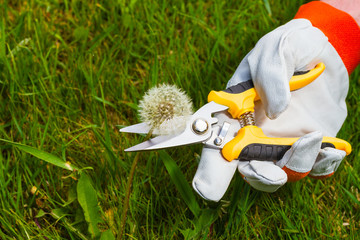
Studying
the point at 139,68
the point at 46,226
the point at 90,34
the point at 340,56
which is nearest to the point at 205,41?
the point at 139,68

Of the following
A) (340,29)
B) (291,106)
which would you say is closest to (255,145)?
(291,106)

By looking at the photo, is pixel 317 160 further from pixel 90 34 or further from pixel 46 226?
pixel 90 34

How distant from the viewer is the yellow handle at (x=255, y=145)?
100cm

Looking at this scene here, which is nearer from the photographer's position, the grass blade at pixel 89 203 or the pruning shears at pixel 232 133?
the pruning shears at pixel 232 133

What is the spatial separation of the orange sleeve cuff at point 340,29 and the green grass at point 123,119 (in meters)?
0.32

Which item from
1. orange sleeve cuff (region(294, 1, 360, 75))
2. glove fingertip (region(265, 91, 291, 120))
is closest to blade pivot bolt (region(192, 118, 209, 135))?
glove fingertip (region(265, 91, 291, 120))

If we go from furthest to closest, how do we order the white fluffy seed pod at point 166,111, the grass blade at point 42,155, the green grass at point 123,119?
the green grass at point 123,119 → the grass blade at point 42,155 → the white fluffy seed pod at point 166,111

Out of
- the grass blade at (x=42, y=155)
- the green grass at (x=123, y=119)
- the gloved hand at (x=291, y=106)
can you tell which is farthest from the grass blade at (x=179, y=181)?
the grass blade at (x=42, y=155)

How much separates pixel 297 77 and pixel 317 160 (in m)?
0.21

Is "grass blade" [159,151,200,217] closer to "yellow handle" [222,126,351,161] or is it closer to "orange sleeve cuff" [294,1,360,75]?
"yellow handle" [222,126,351,161]

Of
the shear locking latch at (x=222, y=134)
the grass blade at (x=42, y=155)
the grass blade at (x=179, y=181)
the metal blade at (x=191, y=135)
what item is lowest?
the grass blade at (x=179, y=181)

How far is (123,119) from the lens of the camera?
150 centimetres

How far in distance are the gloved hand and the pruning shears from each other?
0.02m

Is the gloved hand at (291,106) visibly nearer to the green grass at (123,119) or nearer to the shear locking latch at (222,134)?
the shear locking latch at (222,134)
